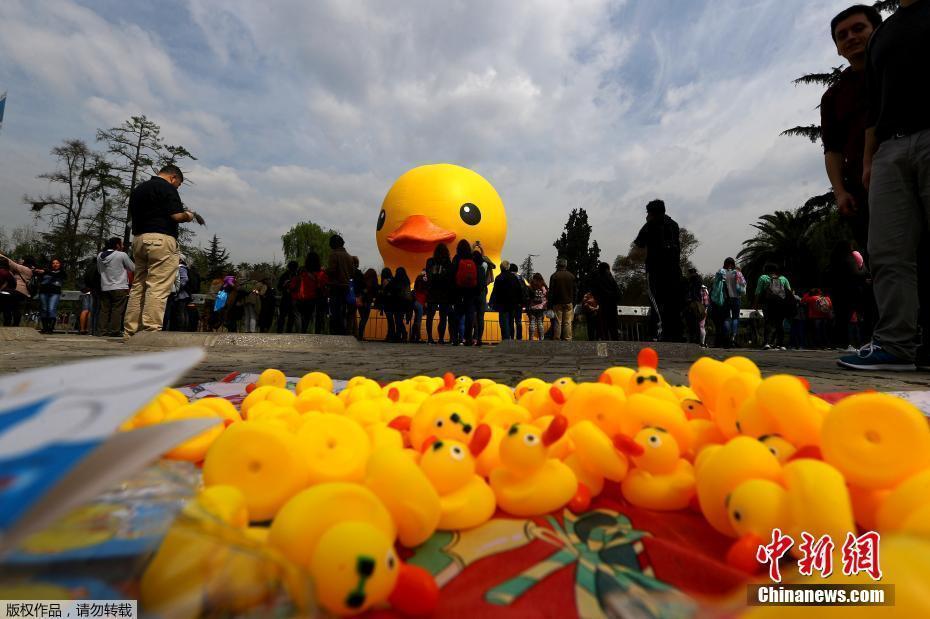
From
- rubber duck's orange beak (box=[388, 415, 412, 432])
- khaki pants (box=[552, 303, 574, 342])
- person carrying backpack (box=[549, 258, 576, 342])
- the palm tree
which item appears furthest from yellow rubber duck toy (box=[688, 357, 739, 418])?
the palm tree

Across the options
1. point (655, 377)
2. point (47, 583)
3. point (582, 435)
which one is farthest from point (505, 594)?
point (655, 377)

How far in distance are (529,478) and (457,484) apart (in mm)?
147

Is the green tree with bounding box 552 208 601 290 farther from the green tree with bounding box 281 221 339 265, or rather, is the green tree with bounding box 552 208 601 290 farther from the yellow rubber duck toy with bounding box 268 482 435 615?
the yellow rubber duck toy with bounding box 268 482 435 615

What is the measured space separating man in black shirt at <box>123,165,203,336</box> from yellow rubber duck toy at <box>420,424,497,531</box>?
4.98 m

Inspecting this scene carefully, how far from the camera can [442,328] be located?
25.4 ft

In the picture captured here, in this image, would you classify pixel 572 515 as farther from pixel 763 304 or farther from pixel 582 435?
pixel 763 304

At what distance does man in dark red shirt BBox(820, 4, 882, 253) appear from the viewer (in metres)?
2.97

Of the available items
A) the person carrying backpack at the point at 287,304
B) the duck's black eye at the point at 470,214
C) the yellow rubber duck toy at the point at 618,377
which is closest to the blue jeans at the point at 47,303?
the person carrying backpack at the point at 287,304

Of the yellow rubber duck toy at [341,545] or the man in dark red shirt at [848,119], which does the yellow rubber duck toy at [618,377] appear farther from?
the man in dark red shirt at [848,119]

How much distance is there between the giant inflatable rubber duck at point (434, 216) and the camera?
31.2 feet

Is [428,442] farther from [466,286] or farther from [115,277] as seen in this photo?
[115,277]

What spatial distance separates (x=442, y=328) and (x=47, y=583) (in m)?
7.25

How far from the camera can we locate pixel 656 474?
101 centimetres

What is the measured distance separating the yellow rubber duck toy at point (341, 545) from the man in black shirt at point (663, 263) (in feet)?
16.7
